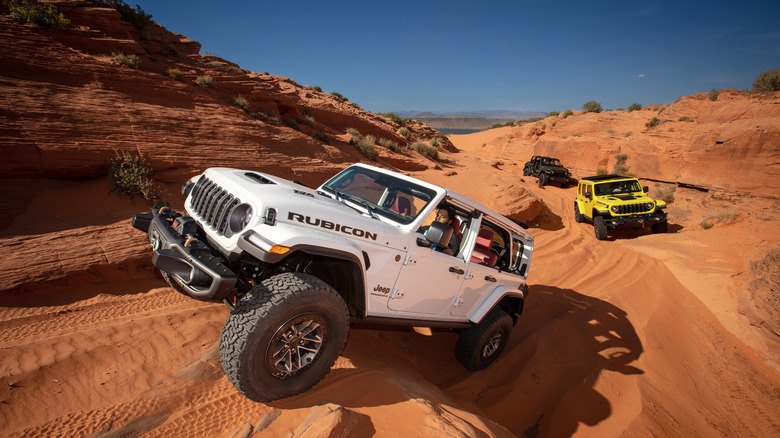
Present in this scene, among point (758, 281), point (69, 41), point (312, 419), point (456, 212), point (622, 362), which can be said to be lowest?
point (622, 362)

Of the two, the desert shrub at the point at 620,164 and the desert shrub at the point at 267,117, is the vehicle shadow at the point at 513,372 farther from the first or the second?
the desert shrub at the point at 620,164

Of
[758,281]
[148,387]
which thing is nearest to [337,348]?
[148,387]

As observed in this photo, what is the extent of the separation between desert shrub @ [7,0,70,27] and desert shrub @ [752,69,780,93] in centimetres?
3552

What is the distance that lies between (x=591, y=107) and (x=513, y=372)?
128 feet

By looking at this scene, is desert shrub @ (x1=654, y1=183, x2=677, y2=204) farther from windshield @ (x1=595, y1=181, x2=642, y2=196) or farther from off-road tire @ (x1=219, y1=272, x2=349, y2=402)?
off-road tire @ (x1=219, y1=272, x2=349, y2=402)

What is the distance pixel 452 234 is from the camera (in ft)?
10.5

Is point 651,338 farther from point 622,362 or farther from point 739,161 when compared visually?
point 739,161

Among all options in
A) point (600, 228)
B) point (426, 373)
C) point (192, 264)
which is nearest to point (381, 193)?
point (192, 264)

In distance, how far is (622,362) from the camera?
439 centimetres

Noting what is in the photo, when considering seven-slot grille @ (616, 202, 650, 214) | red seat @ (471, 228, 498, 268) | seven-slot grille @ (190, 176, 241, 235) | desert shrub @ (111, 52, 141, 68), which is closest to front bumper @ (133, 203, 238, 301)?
seven-slot grille @ (190, 176, 241, 235)

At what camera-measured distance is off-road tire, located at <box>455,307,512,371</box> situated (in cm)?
386

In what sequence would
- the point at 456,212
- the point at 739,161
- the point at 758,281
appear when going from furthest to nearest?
the point at 739,161, the point at 758,281, the point at 456,212

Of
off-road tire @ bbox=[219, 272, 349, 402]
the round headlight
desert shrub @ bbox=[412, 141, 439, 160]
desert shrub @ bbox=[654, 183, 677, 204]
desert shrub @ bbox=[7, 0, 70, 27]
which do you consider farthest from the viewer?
desert shrub @ bbox=[412, 141, 439, 160]

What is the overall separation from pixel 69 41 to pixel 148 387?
10085 millimetres
